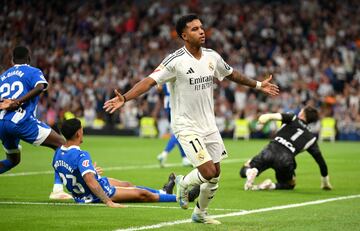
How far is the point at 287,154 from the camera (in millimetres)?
14695

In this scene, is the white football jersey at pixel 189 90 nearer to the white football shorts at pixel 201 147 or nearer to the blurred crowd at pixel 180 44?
the white football shorts at pixel 201 147

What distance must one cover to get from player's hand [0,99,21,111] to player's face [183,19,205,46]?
11.0ft

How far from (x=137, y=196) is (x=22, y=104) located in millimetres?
2244

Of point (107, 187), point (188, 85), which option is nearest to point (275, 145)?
point (107, 187)

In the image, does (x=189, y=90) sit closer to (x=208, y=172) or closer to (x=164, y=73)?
(x=164, y=73)

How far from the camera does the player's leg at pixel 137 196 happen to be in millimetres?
11992

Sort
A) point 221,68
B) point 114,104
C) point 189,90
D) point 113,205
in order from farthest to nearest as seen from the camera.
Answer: point 113,205 → point 221,68 → point 189,90 → point 114,104

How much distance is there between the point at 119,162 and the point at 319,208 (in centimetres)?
1043

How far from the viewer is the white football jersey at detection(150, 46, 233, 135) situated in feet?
32.7

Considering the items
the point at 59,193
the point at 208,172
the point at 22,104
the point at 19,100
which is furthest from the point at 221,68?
the point at 59,193

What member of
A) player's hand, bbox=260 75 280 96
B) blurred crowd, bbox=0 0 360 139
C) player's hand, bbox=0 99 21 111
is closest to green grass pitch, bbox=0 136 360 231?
player's hand, bbox=0 99 21 111

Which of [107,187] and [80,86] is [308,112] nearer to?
[107,187]

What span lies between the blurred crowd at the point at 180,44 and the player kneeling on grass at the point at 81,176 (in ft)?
74.1

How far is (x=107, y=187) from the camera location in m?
11.7
